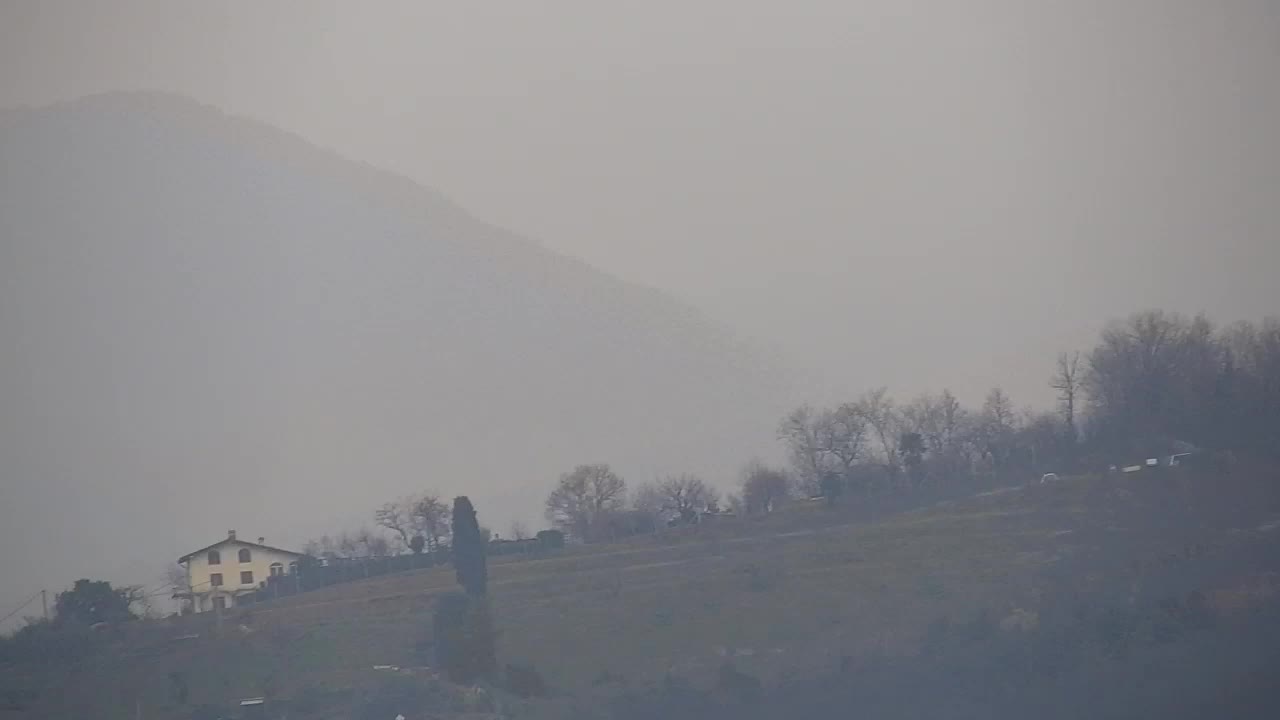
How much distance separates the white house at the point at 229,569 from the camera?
42875 millimetres

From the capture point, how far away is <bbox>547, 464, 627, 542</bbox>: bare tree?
45.5 metres

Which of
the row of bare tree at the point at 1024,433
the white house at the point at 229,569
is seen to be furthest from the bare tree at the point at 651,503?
the white house at the point at 229,569

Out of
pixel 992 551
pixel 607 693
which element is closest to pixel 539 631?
pixel 607 693

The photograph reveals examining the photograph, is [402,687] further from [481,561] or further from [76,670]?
[76,670]

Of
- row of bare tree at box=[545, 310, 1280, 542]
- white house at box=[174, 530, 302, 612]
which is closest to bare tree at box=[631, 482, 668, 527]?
row of bare tree at box=[545, 310, 1280, 542]

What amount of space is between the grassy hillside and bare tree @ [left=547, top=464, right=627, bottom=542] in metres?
7.02

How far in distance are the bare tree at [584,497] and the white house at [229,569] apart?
7996 millimetres

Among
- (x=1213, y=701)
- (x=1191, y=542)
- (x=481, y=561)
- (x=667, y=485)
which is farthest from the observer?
(x=667, y=485)

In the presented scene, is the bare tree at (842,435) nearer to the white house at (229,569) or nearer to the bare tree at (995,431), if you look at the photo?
the bare tree at (995,431)

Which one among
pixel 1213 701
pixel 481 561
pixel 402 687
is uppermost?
pixel 481 561

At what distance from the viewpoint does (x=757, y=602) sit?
3453cm

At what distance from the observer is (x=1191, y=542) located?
33.0 m

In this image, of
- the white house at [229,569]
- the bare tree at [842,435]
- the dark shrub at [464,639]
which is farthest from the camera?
the bare tree at [842,435]

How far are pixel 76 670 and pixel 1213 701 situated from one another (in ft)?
82.1
